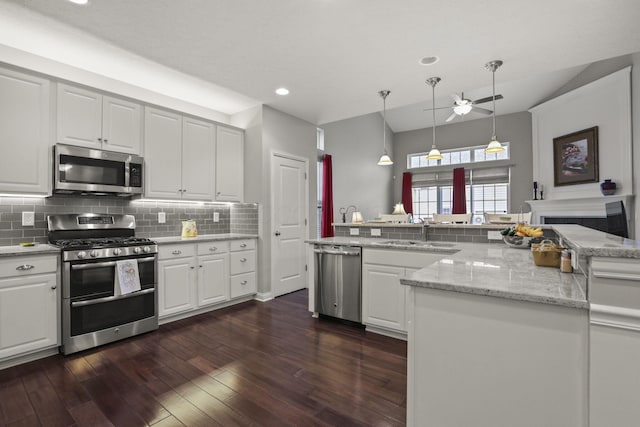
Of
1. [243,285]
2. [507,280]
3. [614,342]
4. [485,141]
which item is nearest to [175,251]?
[243,285]

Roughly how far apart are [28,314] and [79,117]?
5.81ft

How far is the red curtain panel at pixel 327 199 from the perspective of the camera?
21.2 feet

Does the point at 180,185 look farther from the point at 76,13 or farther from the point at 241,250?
the point at 76,13

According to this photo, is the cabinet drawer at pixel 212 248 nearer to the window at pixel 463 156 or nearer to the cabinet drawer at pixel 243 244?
the cabinet drawer at pixel 243 244

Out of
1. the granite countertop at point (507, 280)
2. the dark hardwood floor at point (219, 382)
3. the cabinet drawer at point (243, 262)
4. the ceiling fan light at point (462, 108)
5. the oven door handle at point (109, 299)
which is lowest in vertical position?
the dark hardwood floor at point (219, 382)

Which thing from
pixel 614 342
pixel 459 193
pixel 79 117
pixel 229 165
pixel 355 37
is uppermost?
pixel 355 37

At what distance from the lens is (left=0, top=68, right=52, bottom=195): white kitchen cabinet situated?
2.46 metres

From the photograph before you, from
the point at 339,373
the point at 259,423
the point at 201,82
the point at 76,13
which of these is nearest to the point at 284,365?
the point at 339,373

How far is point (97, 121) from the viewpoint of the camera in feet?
9.77

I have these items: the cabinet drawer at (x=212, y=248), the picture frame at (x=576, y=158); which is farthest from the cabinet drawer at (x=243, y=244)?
the picture frame at (x=576, y=158)

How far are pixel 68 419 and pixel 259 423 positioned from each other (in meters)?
1.11

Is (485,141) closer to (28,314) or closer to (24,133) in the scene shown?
(24,133)

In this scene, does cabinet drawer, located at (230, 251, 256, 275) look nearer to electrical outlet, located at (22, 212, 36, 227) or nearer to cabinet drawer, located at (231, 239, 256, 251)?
cabinet drawer, located at (231, 239, 256, 251)

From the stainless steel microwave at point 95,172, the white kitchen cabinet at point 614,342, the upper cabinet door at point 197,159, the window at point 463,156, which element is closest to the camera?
the white kitchen cabinet at point 614,342
